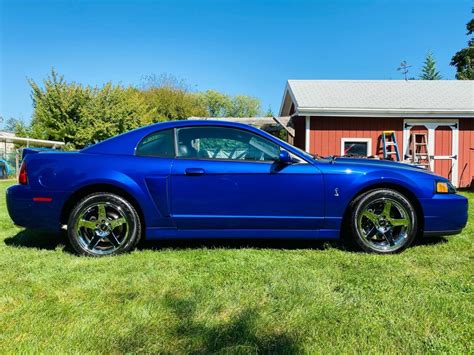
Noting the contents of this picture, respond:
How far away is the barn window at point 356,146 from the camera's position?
11.6 m

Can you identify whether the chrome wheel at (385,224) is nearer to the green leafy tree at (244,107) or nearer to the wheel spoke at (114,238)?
the wheel spoke at (114,238)

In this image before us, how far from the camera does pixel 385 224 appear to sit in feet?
13.3

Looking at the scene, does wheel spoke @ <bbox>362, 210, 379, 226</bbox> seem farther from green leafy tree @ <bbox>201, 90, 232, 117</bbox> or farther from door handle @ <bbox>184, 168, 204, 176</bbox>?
green leafy tree @ <bbox>201, 90, 232, 117</bbox>

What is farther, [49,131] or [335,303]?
[49,131]

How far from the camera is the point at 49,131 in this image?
23.9 meters

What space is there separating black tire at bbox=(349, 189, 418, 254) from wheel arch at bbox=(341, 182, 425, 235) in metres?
0.04

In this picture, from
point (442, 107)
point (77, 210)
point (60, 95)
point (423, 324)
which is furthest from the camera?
point (60, 95)

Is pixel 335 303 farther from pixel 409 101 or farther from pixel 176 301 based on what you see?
pixel 409 101

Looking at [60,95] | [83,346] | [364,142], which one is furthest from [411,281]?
[60,95]

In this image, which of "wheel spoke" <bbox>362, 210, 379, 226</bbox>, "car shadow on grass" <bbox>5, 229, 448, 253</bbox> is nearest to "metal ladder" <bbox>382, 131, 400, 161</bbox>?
"car shadow on grass" <bbox>5, 229, 448, 253</bbox>

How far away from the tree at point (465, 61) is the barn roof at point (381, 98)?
1094 inches

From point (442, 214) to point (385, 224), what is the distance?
23.4 inches

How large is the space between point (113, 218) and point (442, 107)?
10.9 metres

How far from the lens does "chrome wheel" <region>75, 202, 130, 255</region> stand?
13.0 feet
